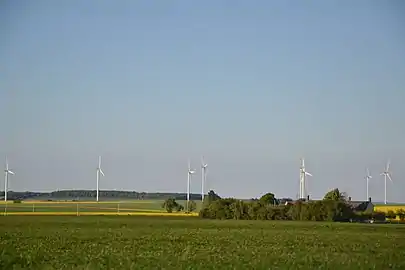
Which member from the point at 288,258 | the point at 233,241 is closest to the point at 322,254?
the point at 288,258

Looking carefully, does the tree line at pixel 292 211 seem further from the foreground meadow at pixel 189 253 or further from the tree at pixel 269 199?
the foreground meadow at pixel 189 253

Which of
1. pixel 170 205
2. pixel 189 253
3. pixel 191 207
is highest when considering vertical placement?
pixel 170 205

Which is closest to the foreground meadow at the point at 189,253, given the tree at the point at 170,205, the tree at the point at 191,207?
the tree at the point at 191,207

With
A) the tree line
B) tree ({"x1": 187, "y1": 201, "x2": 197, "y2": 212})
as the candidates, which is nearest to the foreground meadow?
the tree line

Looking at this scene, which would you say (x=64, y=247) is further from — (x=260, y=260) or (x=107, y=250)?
(x=260, y=260)

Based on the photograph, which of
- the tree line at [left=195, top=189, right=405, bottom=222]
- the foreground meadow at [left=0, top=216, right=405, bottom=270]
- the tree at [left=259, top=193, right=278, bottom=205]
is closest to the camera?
the foreground meadow at [left=0, top=216, right=405, bottom=270]

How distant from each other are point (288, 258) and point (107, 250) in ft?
38.5

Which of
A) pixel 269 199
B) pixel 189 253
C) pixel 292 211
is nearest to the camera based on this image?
pixel 189 253

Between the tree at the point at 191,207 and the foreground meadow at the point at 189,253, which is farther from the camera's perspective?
the tree at the point at 191,207

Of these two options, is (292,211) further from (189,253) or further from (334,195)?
(189,253)

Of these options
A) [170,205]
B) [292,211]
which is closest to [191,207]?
[170,205]

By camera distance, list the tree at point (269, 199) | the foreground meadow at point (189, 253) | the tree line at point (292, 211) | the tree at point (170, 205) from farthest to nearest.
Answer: the tree at point (170, 205) → the tree at point (269, 199) → the tree line at point (292, 211) → the foreground meadow at point (189, 253)

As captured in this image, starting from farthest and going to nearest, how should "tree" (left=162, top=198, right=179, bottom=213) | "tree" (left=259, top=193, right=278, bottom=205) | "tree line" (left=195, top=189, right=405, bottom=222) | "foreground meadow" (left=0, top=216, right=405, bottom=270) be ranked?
"tree" (left=162, top=198, right=179, bottom=213)
"tree" (left=259, top=193, right=278, bottom=205)
"tree line" (left=195, top=189, right=405, bottom=222)
"foreground meadow" (left=0, top=216, right=405, bottom=270)

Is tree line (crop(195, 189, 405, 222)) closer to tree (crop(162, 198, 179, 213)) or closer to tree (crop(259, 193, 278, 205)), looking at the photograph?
tree (crop(259, 193, 278, 205))
